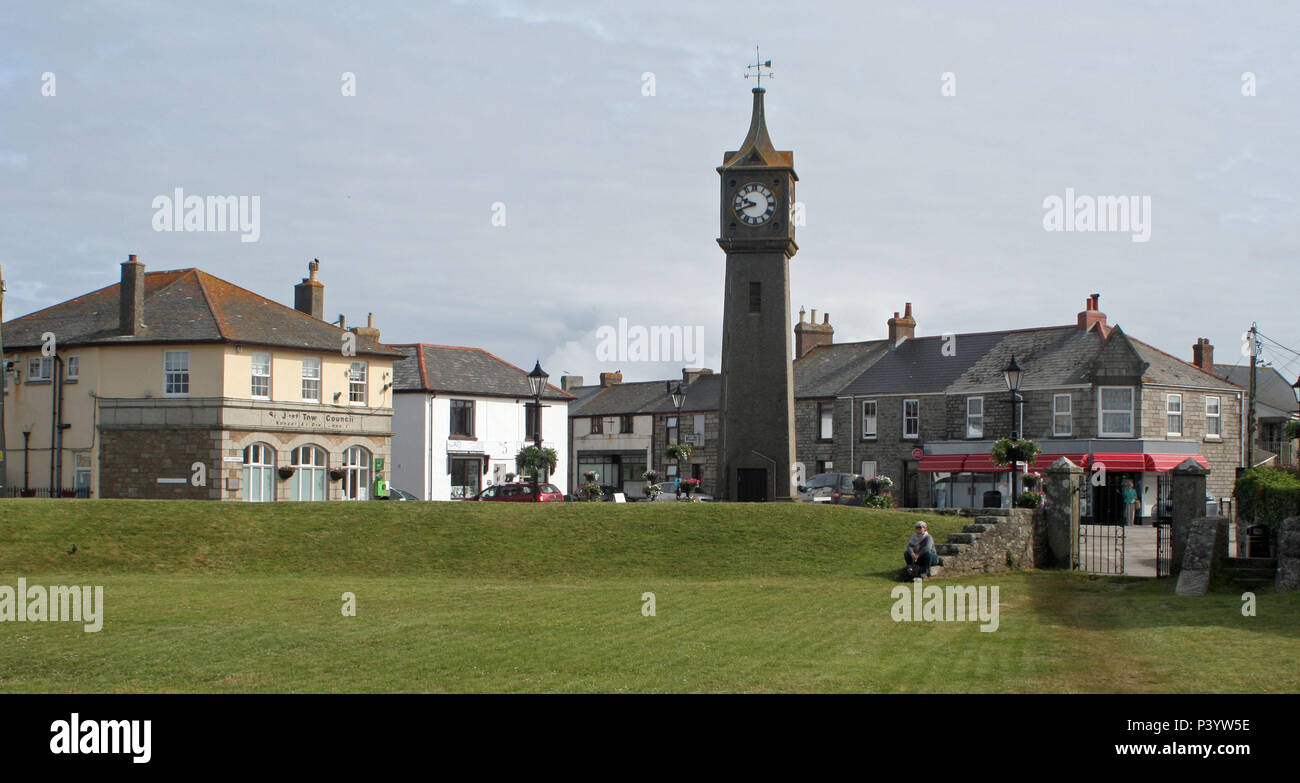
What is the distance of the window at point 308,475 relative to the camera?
48.7 metres

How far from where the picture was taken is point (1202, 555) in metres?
21.8

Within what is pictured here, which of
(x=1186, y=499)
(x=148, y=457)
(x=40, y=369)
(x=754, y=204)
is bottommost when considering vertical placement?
(x=1186, y=499)

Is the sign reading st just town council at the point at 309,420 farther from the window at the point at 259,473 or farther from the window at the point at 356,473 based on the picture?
the window at the point at 356,473

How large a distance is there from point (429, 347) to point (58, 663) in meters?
53.8

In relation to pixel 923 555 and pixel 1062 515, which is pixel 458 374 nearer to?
pixel 1062 515

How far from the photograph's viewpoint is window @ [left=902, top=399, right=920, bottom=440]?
197 ft

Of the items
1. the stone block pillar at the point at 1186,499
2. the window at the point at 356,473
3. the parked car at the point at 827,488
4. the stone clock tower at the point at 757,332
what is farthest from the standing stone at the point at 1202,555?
the window at the point at 356,473

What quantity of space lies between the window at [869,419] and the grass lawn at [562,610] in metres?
30.5

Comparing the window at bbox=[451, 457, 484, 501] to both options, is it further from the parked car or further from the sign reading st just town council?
the parked car

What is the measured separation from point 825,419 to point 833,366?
13.4 ft

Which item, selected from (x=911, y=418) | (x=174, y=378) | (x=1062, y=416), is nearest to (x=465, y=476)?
(x=174, y=378)
